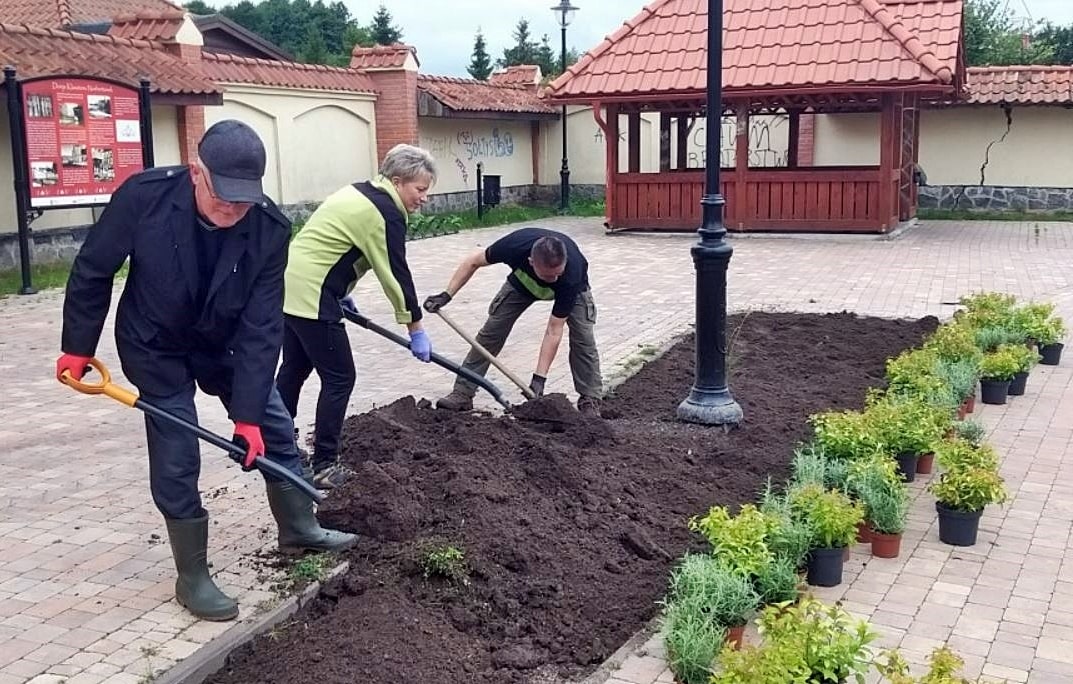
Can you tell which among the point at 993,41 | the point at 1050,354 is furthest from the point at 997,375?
the point at 993,41

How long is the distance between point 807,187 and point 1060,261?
4.08 meters

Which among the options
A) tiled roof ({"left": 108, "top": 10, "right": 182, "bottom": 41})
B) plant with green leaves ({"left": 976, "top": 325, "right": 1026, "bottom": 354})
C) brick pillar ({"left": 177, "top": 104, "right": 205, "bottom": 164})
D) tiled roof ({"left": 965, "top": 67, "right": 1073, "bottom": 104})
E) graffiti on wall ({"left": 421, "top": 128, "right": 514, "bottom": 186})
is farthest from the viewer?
graffiti on wall ({"left": 421, "top": 128, "right": 514, "bottom": 186})

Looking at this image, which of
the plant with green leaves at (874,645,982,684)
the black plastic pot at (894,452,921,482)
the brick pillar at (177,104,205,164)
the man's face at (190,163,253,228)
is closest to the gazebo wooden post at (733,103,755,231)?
the brick pillar at (177,104,205,164)

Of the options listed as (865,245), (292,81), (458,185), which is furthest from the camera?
(458,185)

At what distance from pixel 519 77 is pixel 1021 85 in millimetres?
10916

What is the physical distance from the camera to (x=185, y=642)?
3617 millimetres

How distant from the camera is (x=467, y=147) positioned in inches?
890

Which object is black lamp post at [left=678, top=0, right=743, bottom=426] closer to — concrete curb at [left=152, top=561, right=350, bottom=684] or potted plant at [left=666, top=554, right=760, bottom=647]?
potted plant at [left=666, top=554, right=760, bottom=647]

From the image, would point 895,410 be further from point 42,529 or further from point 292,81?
point 292,81

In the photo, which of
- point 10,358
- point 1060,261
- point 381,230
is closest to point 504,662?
point 381,230

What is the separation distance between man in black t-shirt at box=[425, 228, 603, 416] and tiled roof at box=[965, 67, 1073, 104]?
16638mm

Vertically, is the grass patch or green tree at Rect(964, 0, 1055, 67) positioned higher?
green tree at Rect(964, 0, 1055, 67)

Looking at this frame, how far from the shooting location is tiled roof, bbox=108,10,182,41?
583 inches

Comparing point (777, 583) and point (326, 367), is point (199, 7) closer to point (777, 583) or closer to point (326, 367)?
point (326, 367)
